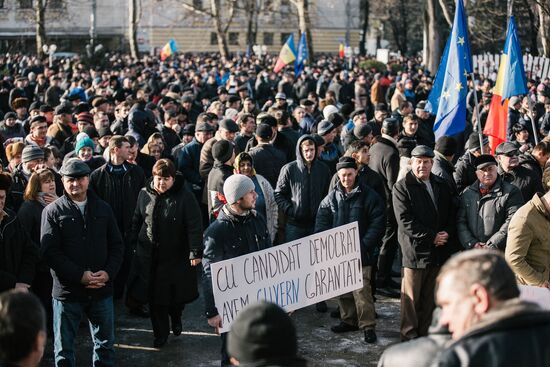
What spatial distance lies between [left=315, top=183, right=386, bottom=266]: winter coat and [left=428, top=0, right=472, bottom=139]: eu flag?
2.30 m

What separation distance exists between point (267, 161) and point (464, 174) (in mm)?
2278

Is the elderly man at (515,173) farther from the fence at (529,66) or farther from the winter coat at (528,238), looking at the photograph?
the fence at (529,66)

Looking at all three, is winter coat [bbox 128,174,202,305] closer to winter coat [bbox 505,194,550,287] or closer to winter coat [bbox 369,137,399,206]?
winter coat [bbox 505,194,550,287]

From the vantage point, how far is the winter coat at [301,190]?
8.59 meters

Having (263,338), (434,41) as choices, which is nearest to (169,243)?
(263,338)

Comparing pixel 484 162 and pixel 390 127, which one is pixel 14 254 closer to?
pixel 484 162

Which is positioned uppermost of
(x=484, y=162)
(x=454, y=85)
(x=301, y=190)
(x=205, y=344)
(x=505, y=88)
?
(x=454, y=85)

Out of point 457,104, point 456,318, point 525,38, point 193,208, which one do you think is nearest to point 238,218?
point 193,208

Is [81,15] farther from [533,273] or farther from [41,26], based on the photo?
[533,273]

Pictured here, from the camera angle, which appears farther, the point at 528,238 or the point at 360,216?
the point at 360,216

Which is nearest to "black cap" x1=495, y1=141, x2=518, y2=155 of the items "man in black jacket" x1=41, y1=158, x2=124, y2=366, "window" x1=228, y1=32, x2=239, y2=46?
"man in black jacket" x1=41, y1=158, x2=124, y2=366

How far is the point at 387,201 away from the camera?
9.43 metres

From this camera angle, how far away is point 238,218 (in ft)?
21.0

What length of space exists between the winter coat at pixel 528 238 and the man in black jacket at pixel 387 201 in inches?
130
